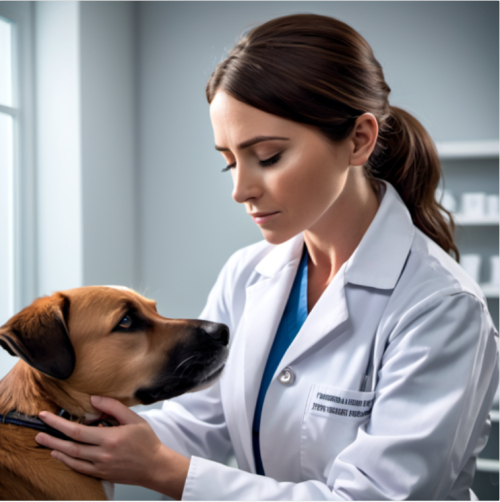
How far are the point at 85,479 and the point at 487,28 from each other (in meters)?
2.70

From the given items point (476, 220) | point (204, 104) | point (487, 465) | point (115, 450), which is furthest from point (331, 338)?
point (204, 104)

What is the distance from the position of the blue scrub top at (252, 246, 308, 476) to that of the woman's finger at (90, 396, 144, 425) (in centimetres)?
31

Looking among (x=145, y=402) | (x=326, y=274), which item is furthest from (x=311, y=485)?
(x=326, y=274)

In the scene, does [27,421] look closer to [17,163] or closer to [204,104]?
[17,163]

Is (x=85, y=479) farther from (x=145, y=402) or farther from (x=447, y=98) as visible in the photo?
(x=447, y=98)

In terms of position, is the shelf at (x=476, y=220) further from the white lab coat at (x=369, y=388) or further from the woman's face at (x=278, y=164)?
the woman's face at (x=278, y=164)

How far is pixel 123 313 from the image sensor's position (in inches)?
41.4

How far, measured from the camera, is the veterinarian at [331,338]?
0.91m

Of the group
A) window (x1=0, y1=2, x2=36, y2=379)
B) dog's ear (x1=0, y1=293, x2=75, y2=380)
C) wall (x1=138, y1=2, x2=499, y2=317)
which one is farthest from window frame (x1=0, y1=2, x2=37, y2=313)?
dog's ear (x1=0, y1=293, x2=75, y2=380)

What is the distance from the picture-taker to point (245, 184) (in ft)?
3.31

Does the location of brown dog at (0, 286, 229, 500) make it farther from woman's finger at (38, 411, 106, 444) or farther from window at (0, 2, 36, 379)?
window at (0, 2, 36, 379)

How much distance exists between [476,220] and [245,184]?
1.64m

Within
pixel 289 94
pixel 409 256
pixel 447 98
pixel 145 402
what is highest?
pixel 447 98

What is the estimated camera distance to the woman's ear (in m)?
1.03
